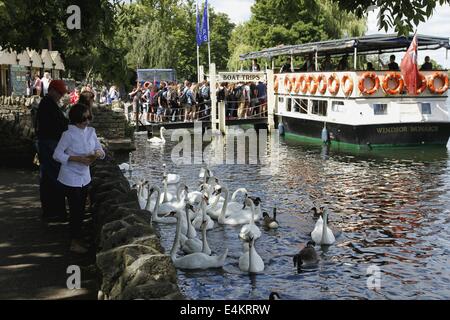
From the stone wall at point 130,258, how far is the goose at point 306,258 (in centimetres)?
329

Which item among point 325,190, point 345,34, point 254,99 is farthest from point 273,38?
point 325,190

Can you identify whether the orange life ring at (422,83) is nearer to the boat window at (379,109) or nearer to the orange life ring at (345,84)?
the boat window at (379,109)

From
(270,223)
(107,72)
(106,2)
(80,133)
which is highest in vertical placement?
(106,2)

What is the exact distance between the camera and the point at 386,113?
2658cm

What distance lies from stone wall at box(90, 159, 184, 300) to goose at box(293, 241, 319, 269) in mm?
3294

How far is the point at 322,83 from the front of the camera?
29172 mm

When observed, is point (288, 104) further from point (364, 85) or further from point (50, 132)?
point (50, 132)

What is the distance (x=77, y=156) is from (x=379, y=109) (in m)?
21.3

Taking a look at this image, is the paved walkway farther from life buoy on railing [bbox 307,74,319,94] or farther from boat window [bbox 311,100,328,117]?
life buoy on railing [bbox 307,74,319,94]

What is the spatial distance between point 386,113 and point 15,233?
20868 millimetres

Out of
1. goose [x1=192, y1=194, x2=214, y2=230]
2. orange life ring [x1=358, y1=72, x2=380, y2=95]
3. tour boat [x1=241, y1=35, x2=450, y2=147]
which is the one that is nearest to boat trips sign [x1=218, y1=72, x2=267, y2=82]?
tour boat [x1=241, y1=35, x2=450, y2=147]

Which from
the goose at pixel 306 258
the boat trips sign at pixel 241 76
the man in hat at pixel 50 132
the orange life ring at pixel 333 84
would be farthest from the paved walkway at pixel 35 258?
the boat trips sign at pixel 241 76

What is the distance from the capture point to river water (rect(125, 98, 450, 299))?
9180 mm
